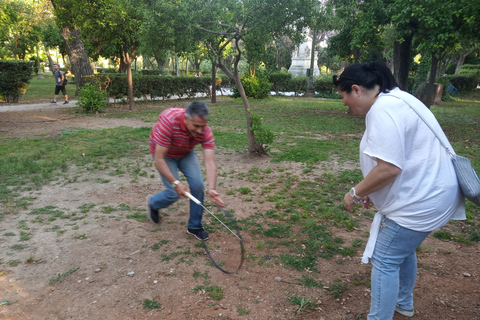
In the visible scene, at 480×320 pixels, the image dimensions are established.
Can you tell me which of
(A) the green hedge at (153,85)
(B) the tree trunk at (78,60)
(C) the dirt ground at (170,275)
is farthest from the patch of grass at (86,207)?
(B) the tree trunk at (78,60)

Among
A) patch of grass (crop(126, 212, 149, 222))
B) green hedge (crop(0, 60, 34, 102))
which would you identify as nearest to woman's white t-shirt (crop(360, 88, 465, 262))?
patch of grass (crop(126, 212, 149, 222))

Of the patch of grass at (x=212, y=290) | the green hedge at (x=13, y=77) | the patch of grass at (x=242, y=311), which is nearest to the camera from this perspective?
the patch of grass at (x=242, y=311)

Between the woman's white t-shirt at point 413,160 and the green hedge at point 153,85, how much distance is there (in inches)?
549

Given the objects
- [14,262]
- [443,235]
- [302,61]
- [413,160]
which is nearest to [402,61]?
[443,235]

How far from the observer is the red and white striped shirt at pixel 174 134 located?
119 inches

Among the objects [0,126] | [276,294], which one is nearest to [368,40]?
[276,294]

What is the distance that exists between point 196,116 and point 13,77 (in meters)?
15.6

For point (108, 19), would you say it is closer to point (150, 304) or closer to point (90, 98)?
point (90, 98)

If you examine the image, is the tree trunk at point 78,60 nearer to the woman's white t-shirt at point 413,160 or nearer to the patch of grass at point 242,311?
the patch of grass at point 242,311

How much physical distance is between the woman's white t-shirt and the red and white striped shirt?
5.39 ft

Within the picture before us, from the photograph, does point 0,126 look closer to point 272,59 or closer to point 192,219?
point 272,59

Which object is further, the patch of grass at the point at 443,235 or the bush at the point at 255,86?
the bush at the point at 255,86

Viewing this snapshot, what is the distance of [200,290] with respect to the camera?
9.22 ft

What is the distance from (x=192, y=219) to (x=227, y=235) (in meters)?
0.47
